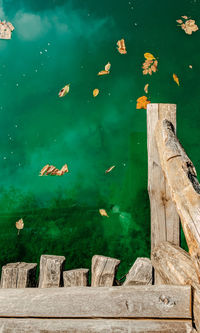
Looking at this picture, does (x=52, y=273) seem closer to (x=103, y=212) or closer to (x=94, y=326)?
(x=94, y=326)

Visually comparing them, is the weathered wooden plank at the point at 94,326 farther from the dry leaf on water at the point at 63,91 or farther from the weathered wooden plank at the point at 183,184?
the dry leaf on water at the point at 63,91

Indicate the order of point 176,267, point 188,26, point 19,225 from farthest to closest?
point 188,26
point 19,225
point 176,267

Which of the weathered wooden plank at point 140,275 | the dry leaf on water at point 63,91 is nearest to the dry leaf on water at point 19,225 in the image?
the dry leaf on water at point 63,91

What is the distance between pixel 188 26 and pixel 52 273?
3.68 m

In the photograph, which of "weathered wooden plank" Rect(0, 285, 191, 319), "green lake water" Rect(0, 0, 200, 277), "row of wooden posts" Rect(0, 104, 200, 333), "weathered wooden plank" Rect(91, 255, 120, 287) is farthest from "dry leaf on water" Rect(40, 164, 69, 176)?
"weathered wooden plank" Rect(0, 285, 191, 319)

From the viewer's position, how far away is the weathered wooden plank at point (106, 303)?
3.99 feet

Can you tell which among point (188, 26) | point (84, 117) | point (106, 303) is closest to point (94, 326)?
point (106, 303)

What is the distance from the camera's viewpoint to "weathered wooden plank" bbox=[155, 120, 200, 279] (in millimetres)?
1082

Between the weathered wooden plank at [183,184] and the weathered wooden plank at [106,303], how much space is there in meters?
0.22

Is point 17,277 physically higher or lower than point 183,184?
lower

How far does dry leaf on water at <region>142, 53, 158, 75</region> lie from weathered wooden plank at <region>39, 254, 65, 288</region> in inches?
119

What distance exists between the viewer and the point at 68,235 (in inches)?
149

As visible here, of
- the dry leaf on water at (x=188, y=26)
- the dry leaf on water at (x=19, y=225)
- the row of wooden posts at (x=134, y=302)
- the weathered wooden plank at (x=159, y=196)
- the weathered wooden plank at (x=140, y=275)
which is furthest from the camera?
the dry leaf on water at (x=188, y=26)

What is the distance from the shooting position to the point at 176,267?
1444 millimetres
